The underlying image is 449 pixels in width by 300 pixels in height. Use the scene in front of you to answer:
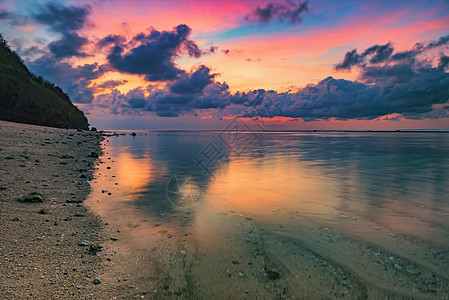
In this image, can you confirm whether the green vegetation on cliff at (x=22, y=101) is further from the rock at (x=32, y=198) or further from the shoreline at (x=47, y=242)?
the rock at (x=32, y=198)

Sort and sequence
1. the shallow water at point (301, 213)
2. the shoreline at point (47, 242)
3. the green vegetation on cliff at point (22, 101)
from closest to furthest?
the shoreline at point (47, 242)
the shallow water at point (301, 213)
the green vegetation on cliff at point (22, 101)

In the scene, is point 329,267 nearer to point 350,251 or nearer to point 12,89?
point 350,251

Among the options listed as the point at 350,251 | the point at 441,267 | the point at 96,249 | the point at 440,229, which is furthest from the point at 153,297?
the point at 440,229

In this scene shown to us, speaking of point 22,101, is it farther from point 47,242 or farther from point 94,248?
point 94,248

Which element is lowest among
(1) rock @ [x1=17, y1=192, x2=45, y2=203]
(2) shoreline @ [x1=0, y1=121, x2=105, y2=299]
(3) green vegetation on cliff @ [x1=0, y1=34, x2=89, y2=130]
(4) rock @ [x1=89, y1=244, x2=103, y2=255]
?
(4) rock @ [x1=89, y1=244, x2=103, y2=255]

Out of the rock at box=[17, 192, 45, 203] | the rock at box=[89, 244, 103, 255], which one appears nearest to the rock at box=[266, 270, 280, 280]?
the rock at box=[89, 244, 103, 255]

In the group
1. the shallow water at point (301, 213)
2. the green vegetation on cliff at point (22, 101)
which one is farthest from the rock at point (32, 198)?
the green vegetation on cliff at point (22, 101)

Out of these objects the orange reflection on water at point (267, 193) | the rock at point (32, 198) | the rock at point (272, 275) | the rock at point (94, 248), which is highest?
the rock at point (32, 198)

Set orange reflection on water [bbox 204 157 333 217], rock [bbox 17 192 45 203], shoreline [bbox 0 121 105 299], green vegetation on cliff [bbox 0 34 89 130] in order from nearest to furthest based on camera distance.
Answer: shoreline [bbox 0 121 105 299] → rock [bbox 17 192 45 203] → orange reflection on water [bbox 204 157 333 217] → green vegetation on cliff [bbox 0 34 89 130]

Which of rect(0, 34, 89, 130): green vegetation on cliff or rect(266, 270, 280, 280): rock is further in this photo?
rect(0, 34, 89, 130): green vegetation on cliff

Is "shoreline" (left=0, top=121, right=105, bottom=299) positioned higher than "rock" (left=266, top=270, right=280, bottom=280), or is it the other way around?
"shoreline" (left=0, top=121, right=105, bottom=299)

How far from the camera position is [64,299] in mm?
3994

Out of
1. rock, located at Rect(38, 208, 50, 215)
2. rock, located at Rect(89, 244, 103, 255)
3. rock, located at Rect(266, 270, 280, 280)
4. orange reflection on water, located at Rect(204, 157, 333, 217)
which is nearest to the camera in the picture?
rock, located at Rect(266, 270, 280, 280)

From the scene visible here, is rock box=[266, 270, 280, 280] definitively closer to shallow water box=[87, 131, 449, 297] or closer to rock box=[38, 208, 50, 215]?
shallow water box=[87, 131, 449, 297]
